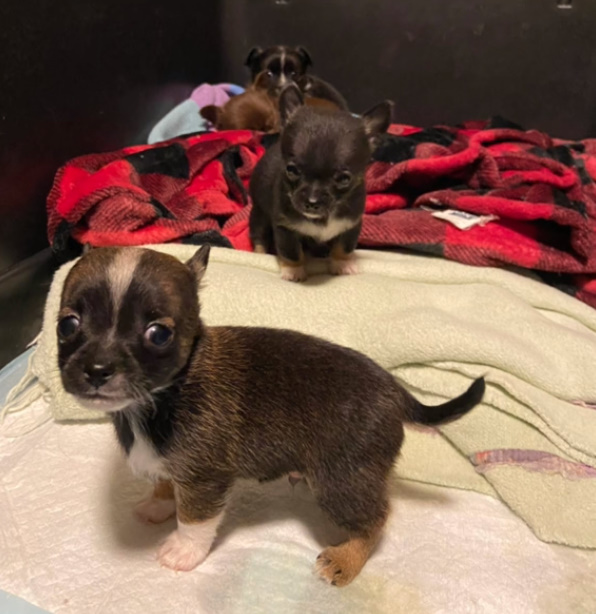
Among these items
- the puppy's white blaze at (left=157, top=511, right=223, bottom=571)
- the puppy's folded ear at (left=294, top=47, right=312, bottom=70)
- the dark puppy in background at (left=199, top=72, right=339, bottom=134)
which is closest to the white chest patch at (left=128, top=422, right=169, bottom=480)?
the puppy's white blaze at (left=157, top=511, right=223, bottom=571)

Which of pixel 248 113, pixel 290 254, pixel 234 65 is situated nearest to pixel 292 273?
pixel 290 254

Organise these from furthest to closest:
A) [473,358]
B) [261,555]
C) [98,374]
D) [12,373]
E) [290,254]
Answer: [290,254] < [12,373] < [473,358] < [261,555] < [98,374]

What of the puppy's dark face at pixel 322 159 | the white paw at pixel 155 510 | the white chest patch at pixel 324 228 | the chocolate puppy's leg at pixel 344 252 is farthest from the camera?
the chocolate puppy's leg at pixel 344 252

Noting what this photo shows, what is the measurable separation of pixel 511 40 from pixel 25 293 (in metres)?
3.12

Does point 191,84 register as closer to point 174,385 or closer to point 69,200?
point 69,200

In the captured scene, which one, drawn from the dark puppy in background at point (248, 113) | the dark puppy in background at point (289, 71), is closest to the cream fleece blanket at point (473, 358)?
the dark puppy in background at point (248, 113)

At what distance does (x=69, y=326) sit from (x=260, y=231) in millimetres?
1455

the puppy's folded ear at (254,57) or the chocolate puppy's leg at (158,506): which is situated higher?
the puppy's folded ear at (254,57)

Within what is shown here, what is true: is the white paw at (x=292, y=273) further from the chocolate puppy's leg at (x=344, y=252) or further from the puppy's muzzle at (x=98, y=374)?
the puppy's muzzle at (x=98, y=374)

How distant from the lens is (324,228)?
→ 2205 mm

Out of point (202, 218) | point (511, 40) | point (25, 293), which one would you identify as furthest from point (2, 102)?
point (511, 40)

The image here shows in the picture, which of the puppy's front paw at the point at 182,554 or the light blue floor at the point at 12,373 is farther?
the light blue floor at the point at 12,373

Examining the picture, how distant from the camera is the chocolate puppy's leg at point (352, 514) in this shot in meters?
1.43

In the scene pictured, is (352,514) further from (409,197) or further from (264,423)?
(409,197)
